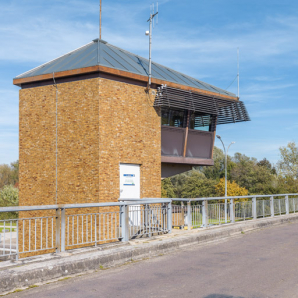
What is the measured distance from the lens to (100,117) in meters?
16.5

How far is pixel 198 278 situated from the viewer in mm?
7402

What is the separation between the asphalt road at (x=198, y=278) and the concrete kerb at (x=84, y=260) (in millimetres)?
204

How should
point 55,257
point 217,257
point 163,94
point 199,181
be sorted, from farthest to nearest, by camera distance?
point 199,181 → point 163,94 → point 217,257 → point 55,257

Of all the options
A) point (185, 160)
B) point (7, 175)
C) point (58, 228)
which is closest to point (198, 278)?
point (58, 228)

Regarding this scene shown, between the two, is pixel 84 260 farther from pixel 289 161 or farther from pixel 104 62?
pixel 289 161

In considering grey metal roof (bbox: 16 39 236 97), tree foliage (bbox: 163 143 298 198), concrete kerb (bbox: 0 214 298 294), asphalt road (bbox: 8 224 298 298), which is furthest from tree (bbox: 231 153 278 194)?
asphalt road (bbox: 8 224 298 298)

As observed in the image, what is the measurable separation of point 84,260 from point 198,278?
2225mm

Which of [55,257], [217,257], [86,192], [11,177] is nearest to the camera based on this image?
[55,257]

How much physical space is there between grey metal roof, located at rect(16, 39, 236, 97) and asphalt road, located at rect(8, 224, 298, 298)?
32.5 feet

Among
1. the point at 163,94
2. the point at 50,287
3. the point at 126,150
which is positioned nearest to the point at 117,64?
the point at 163,94

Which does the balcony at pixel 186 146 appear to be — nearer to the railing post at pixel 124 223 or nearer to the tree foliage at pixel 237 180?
the railing post at pixel 124 223

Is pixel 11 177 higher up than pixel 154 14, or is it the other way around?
pixel 154 14

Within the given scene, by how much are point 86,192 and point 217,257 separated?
26.1 feet

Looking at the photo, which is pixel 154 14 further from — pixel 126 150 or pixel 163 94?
pixel 126 150
